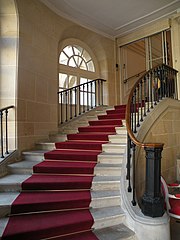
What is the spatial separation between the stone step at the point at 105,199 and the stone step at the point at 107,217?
0.06 metres

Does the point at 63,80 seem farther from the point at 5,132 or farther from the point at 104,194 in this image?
the point at 104,194

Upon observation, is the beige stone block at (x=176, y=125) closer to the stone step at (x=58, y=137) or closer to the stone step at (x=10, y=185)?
the stone step at (x=58, y=137)

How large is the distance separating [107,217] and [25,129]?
7.80 ft

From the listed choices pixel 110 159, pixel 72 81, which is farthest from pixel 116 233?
pixel 72 81

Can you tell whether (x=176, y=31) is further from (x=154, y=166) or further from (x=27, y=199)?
(x=27, y=199)

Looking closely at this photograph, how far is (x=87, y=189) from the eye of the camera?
2.56 m

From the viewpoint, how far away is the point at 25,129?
3785 millimetres

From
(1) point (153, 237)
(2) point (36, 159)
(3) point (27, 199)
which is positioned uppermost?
(2) point (36, 159)

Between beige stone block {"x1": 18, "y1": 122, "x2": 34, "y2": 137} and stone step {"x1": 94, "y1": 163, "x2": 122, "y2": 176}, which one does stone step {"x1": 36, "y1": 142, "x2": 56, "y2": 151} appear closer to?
beige stone block {"x1": 18, "y1": 122, "x2": 34, "y2": 137}

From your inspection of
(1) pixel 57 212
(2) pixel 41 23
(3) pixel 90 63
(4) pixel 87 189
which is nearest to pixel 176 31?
(3) pixel 90 63

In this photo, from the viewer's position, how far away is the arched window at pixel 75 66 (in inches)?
207

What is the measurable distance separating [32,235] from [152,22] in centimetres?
590

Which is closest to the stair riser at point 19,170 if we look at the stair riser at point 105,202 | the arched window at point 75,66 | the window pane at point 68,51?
the stair riser at point 105,202

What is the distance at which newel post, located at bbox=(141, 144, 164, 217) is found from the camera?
6.63ft
